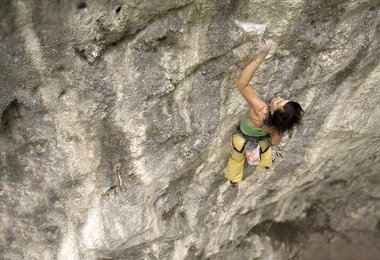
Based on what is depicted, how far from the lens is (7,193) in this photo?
13.0 ft

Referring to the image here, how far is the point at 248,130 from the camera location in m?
4.23

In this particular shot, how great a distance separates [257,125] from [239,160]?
78 centimetres

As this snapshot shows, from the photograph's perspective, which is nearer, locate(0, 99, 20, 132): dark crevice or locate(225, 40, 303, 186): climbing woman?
locate(0, 99, 20, 132): dark crevice

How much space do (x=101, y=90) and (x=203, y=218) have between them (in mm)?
2640

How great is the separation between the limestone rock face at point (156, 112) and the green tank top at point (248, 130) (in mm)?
182

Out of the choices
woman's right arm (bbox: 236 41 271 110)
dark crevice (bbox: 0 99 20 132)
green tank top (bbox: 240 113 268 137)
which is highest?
dark crevice (bbox: 0 99 20 132)

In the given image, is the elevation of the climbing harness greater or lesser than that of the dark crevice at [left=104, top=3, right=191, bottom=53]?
lesser

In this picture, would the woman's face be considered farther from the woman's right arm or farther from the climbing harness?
the climbing harness

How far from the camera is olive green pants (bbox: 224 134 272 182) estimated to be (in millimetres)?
4423

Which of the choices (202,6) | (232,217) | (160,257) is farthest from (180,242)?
(202,6)

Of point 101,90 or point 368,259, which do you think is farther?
point 368,259

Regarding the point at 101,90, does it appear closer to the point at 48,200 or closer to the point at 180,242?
the point at 48,200

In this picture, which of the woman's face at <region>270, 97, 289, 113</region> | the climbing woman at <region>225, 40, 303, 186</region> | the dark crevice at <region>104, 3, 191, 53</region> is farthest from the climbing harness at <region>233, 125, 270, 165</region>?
the dark crevice at <region>104, 3, 191, 53</region>

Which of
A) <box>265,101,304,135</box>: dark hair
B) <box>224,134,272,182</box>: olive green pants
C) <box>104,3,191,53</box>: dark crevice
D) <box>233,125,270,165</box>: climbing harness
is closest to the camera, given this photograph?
<box>104,3,191,53</box>: dark crevice
